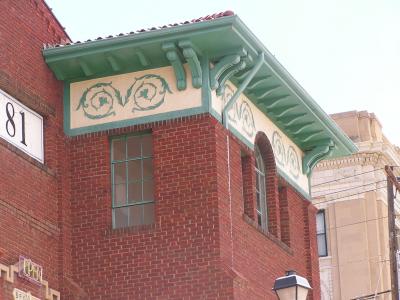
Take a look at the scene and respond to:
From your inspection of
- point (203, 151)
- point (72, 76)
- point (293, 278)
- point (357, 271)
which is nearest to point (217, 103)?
point (203, 151)

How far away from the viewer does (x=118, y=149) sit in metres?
26.9

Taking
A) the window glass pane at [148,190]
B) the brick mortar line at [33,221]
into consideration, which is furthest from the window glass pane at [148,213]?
the brick mortar line at [33,221]

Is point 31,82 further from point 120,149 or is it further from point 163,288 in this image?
point 163,288

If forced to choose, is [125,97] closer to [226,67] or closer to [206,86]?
[206,86]

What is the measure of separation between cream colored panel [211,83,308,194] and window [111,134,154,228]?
5.38 feet

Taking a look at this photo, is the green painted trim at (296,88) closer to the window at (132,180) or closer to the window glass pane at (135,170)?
the window at (132,180)

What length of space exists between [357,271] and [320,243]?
1.86 meters

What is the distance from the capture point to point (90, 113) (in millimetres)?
26859

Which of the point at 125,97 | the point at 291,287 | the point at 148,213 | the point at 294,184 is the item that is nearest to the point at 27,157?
the point at 125,97

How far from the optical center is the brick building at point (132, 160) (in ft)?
82.7

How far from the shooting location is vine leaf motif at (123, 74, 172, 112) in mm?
26422

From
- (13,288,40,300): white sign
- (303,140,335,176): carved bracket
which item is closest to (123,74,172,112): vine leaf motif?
(13,288,40,300): white sign

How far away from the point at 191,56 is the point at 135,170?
249cm

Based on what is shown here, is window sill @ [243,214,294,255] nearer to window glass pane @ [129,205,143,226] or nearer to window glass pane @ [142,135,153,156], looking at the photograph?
window glass pane @ [129,205,143,226]
